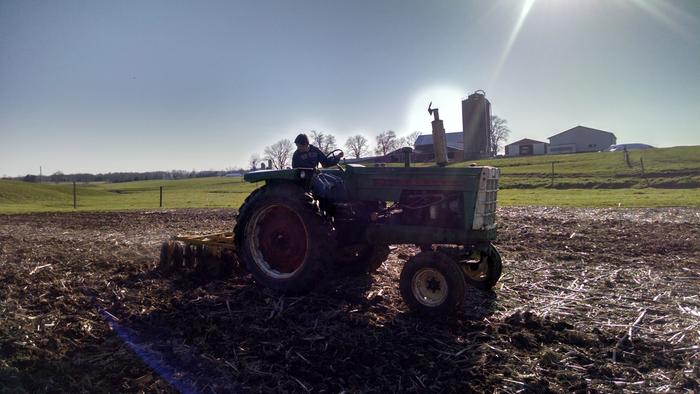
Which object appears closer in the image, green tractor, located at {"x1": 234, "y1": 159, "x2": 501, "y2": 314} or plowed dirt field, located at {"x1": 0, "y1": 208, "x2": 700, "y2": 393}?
plowed dirt field, located at {"x1": 0, "y1": 208, "x2": 700, "y2": 393}

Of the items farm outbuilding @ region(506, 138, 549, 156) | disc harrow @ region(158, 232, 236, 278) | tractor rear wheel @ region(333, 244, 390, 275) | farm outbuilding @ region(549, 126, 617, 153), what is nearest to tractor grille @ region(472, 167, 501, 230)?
tractor rear wheel @ region(333, 244, 390, 275)

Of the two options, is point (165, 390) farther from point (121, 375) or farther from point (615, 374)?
point (615, 374)

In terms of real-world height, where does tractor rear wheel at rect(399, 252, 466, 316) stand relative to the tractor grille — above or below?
below

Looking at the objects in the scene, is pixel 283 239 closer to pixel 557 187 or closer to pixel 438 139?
pixel 438 139

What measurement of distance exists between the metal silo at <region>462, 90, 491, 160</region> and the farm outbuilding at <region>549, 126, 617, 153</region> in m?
97.4

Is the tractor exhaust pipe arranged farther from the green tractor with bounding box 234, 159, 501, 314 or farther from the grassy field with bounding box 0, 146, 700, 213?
the grassy field with bounding box 0, 146, 700, 213

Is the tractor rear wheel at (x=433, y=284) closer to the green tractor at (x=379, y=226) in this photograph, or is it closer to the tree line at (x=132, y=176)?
the green tractor at (x=379, y=226)

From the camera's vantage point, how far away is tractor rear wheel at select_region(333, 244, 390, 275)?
6.61 meters

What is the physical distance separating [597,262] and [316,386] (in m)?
6.24

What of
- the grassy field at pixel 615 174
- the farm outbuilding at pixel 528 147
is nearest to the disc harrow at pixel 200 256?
the grassy field at pixel 615 174

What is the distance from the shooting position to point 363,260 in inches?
270

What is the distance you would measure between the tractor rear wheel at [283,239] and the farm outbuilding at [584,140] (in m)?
99.0

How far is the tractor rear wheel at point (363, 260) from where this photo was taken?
6605 mm

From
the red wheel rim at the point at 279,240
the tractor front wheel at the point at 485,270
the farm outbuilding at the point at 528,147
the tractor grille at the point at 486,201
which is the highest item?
the farm outbuilding at the point at 528,147
